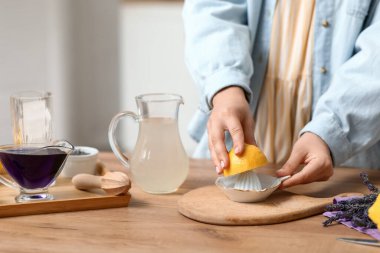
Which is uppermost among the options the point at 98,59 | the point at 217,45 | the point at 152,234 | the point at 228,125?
the point at 217,45

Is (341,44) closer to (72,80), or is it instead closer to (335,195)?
(335,195)

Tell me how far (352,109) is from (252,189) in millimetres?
383

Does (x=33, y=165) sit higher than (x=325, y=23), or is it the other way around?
(x=325, y=23)

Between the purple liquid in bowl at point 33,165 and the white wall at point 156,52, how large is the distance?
3074mm

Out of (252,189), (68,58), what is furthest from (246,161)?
(68,58)

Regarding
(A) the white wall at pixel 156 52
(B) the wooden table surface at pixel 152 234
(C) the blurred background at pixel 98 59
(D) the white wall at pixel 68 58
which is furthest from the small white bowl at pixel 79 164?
(A) the white wall at pixel 156 52

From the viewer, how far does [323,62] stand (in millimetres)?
1654

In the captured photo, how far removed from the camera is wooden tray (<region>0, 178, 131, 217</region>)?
1.13m

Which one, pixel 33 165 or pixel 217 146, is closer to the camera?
pixel 33 165

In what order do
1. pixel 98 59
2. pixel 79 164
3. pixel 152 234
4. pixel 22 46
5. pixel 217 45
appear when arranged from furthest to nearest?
pixel 98 59
pixel 22 46
pixel 217 45
pixel 79 164
pixel 152 234

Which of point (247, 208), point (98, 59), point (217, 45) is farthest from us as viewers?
point (98, 59)

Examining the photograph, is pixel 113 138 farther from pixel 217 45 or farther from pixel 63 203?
pixel 217 45

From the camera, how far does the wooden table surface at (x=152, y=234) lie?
98 cm

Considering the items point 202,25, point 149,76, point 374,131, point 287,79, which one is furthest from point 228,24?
point 149,76
